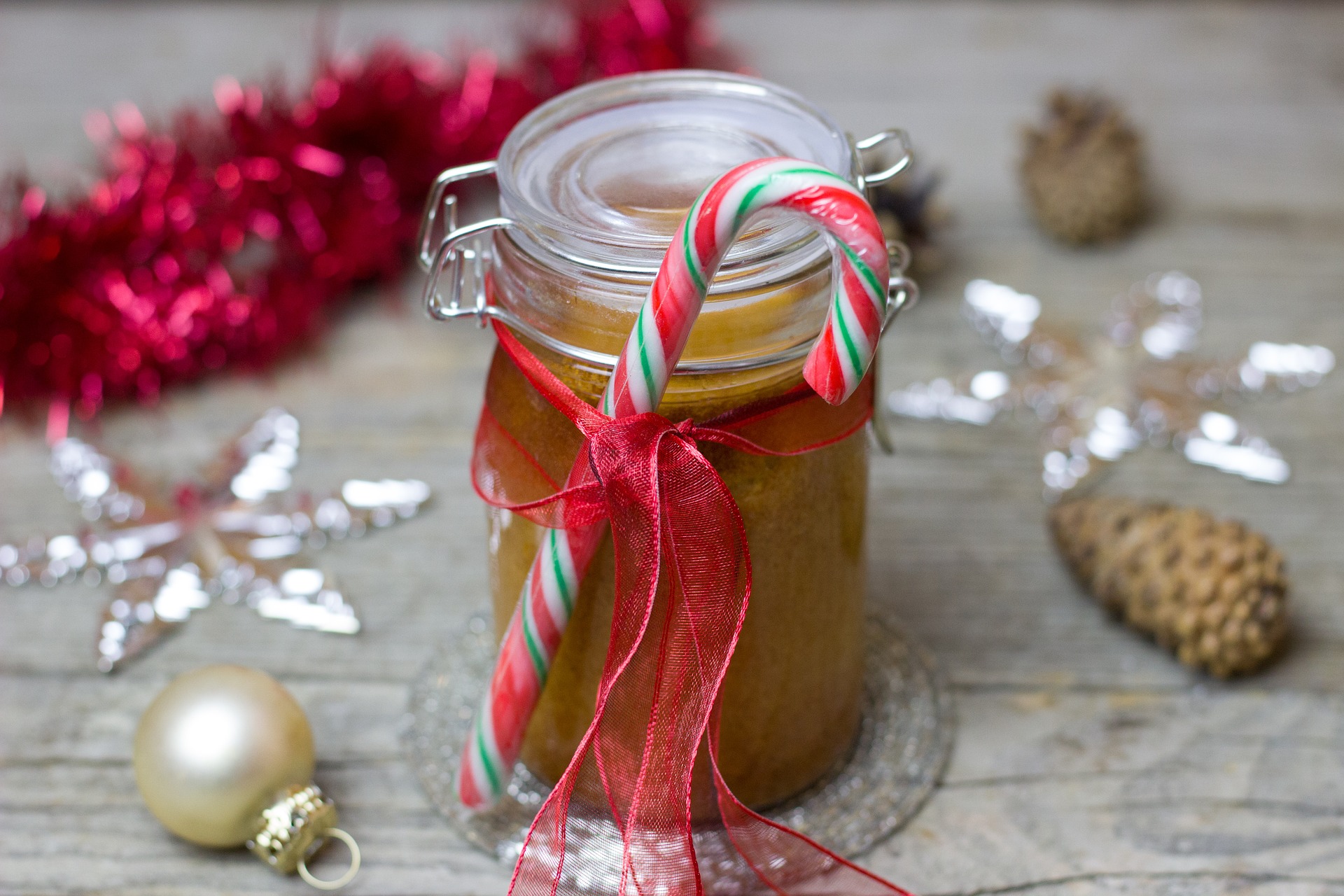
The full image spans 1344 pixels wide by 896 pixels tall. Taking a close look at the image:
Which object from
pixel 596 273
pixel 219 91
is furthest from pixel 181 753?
pixel 219 91

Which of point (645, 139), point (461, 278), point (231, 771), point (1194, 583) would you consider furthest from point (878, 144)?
point (231, 771)

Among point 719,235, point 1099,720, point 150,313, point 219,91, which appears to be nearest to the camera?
point 719,235

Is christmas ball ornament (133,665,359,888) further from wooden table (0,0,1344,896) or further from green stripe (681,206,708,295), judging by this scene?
green stripe (681,206,708,295)

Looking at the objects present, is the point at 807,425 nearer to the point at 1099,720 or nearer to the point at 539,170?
the point at 539,170

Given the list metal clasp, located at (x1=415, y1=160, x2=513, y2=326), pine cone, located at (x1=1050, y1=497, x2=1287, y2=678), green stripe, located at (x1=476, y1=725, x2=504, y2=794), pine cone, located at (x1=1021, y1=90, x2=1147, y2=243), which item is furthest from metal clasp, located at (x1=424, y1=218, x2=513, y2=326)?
pine cone, located at (x1=1021, y1=90, x2=1147, y2=243)

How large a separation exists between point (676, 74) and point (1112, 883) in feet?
1.64

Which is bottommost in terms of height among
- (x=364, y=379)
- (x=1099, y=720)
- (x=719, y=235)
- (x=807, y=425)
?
(x=364, y=379)

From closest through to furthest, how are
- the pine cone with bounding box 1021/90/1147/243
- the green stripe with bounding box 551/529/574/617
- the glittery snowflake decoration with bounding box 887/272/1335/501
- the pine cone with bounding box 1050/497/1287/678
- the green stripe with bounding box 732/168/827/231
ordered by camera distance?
the green stripe with bounding box 732/168/827/231 < the green stripe with bounding box 551/529/574/617 < the pine cone with bounding box 1050/497/1287/678 < the glittery snowflake decoration with bounding box 887/272/1335/501 < the pine cone with bounding box 1021/90/1147/243

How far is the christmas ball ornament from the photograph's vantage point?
69 centimetres

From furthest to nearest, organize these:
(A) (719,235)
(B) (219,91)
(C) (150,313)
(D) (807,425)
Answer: (B) (219,91)
(C) (150,313)
(D) (807,425)
(A) (719,235)

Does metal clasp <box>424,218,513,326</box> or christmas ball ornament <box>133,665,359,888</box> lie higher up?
metal clasp <box>424,218,513,326</box>

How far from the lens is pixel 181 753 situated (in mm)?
688

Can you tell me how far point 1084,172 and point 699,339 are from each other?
2.66 feet

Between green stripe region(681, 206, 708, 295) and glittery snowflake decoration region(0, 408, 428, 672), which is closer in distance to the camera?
green stripe region(681, 206, 708, 295)
